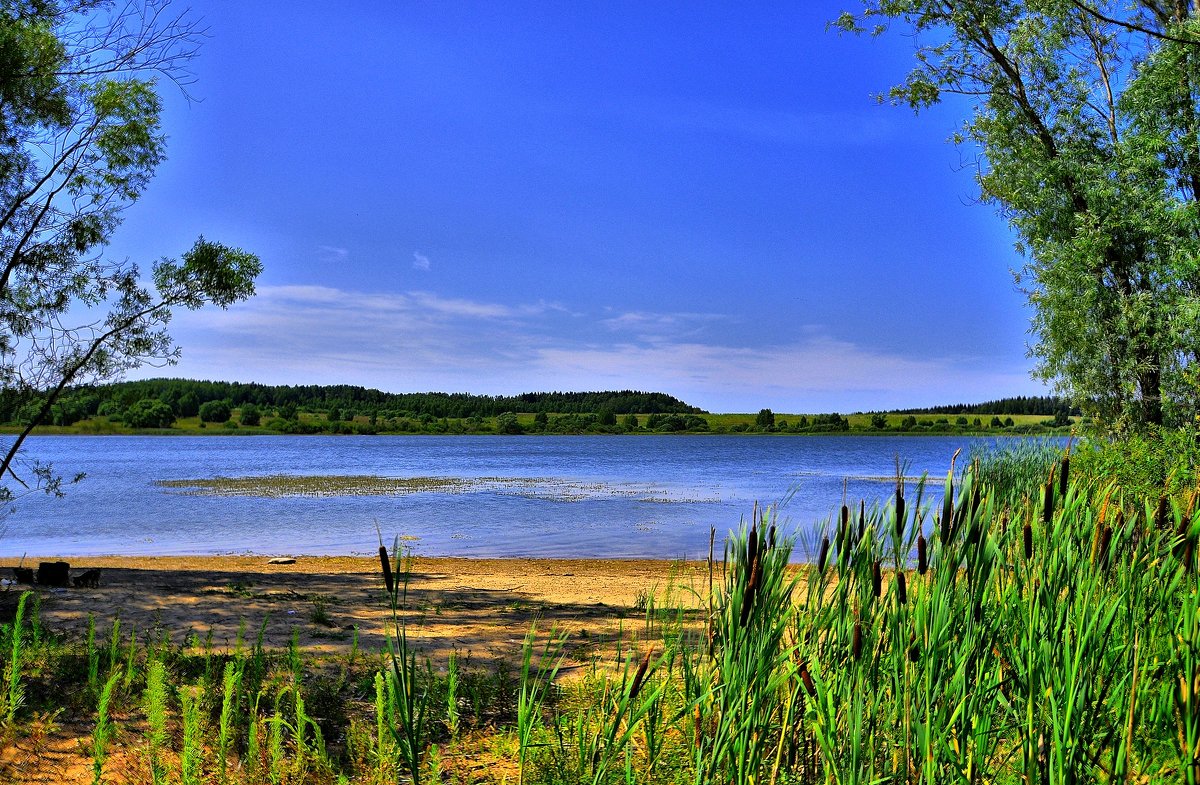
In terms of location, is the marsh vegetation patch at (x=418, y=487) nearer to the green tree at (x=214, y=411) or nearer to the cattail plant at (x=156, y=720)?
the cattail plant at (x=156, y=720)

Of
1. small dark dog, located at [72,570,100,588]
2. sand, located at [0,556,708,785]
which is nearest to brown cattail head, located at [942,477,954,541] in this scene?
sand, located at [0,556,708,785]

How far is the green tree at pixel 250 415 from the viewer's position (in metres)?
136

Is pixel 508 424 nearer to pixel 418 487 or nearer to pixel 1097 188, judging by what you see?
pixel 418 487

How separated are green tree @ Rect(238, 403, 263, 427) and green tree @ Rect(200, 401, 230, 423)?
10.2 feet

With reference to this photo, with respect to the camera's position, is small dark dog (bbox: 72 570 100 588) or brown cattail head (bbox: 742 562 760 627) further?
small dark dog (bbox: 72 570 100 588)

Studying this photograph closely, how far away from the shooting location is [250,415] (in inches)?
5404

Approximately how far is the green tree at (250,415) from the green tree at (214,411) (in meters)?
3.12

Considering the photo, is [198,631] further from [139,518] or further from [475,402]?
[475,402]

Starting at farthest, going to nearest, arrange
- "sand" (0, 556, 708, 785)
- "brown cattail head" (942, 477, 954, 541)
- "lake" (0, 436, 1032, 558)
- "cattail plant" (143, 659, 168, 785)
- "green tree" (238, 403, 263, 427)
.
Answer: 1. "green tree" (238, 403, 263, 427)
2. "lake" (0, 436, 1032, 558)
3. "sand" (0, 556, 708, 785)
4. "cattail plant" (143, 659, 168, 785)
5. "brown cattail head" (942, 477, 954, 541)

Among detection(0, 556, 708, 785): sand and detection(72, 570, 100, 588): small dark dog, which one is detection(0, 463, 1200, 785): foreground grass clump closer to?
detection(0, 556, 708, 785): sand

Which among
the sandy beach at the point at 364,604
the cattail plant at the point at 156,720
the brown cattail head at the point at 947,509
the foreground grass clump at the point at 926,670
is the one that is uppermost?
the brown cattail head at the point at 947,509

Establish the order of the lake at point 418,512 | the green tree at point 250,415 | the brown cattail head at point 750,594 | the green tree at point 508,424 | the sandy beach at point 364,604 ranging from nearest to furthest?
the brown cattail head at point 750,594, the sandy beach at point 364,604, the lake at point 418,512, the green tree at point 250,415, the green tree at point 508,424

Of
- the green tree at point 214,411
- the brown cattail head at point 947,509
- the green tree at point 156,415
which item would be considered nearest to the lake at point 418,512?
the brown cattail head at point 947,509

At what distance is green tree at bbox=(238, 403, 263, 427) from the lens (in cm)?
13550
